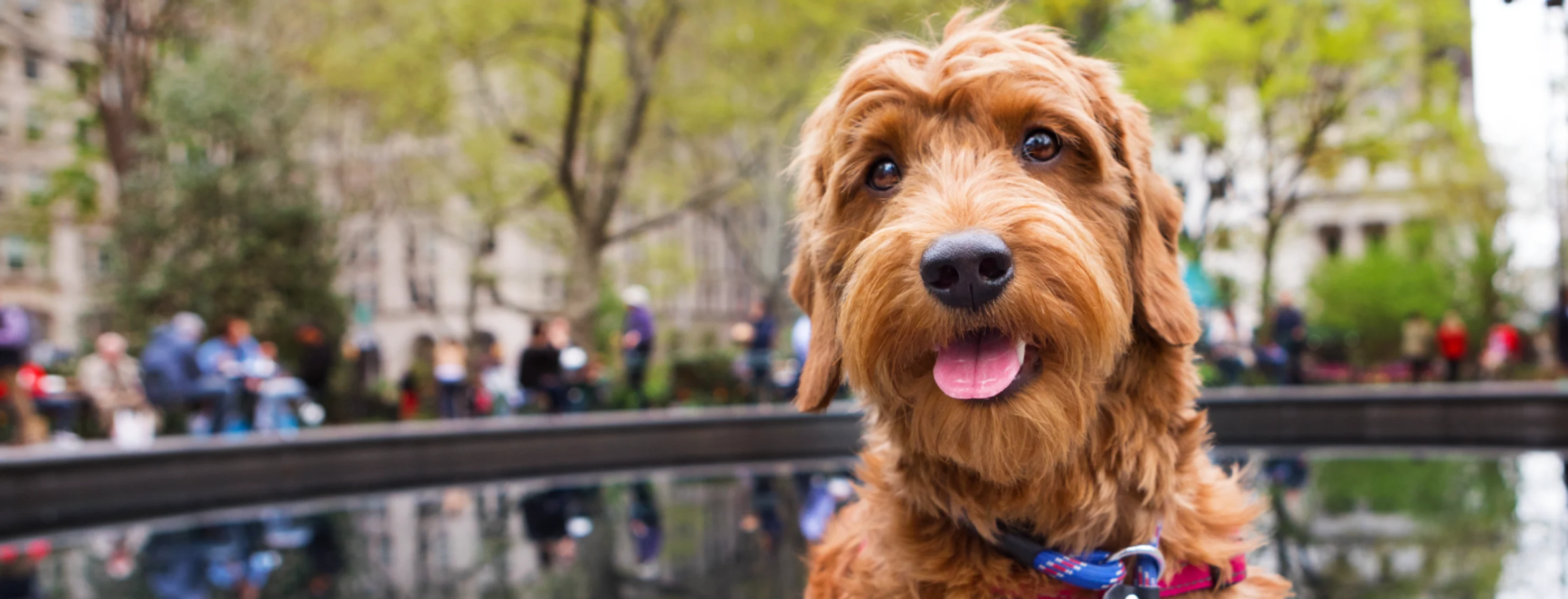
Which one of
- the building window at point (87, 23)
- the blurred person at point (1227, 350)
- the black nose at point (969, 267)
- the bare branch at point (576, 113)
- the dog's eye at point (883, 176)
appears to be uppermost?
the building window at point (87, 23)

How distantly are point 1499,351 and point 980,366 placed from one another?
2904 centimetres

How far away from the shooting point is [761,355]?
16062 mm

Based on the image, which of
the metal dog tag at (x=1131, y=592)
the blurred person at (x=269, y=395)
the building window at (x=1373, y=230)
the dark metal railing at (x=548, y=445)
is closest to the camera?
the metal dog tag at (x=1131, y=592)

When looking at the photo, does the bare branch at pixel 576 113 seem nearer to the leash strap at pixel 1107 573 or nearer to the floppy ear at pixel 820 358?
the floppy ear at pixel 820 358

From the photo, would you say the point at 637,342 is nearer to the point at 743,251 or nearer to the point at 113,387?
the point at 113,387

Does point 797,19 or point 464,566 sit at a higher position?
point 797,19

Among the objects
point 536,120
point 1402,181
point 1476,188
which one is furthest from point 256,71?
point 1402,181

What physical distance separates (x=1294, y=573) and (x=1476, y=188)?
3495 centimetres

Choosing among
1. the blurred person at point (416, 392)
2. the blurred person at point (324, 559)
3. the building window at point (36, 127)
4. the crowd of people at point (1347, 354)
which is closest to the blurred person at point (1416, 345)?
the crowd of people at point (1347, 354)

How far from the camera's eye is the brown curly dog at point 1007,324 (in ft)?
6.09

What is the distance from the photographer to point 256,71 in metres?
23.8

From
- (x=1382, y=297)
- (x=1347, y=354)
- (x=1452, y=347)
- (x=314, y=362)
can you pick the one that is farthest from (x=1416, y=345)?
(x=314, y=362)

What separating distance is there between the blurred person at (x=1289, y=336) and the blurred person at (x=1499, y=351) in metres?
5.31

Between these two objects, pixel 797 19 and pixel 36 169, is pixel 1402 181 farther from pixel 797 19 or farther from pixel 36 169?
pixel 36 169
